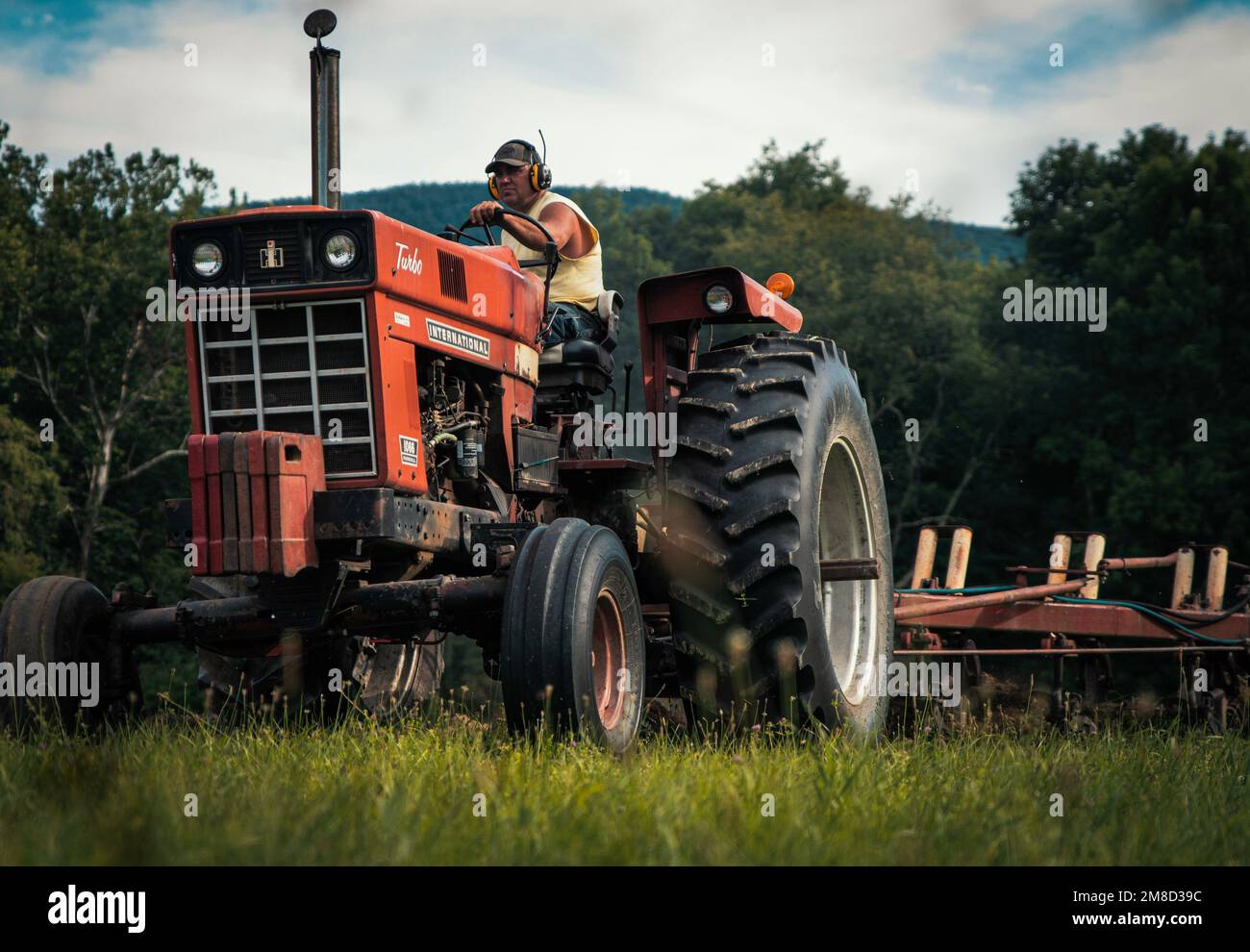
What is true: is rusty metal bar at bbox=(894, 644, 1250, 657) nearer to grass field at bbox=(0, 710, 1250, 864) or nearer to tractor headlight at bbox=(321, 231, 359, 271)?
grass field at bbox=(0, 710, 1250, 864)

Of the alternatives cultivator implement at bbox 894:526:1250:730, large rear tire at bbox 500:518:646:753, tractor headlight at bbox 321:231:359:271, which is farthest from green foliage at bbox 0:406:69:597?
large rear tire at bbox 500:518:646:753

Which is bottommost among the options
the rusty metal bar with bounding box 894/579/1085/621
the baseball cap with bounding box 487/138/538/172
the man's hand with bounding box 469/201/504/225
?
the rusty metal bar with bounding box 894/579/1085/621

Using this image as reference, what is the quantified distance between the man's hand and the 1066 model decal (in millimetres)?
483

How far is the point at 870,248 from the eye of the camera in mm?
46188

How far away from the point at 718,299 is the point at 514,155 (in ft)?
3.96

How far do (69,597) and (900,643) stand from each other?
14.8ft

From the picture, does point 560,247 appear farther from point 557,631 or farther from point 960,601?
point 960,601

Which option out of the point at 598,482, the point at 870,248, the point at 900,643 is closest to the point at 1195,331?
the point at 870,248

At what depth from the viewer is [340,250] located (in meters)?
5.32

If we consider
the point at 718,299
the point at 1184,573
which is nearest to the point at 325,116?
the point at 718,299

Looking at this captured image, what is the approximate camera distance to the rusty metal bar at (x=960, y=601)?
7828 millimetres

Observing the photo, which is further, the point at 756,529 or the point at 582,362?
the point at 582,362

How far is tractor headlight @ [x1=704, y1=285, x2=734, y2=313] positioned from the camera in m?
6.44
